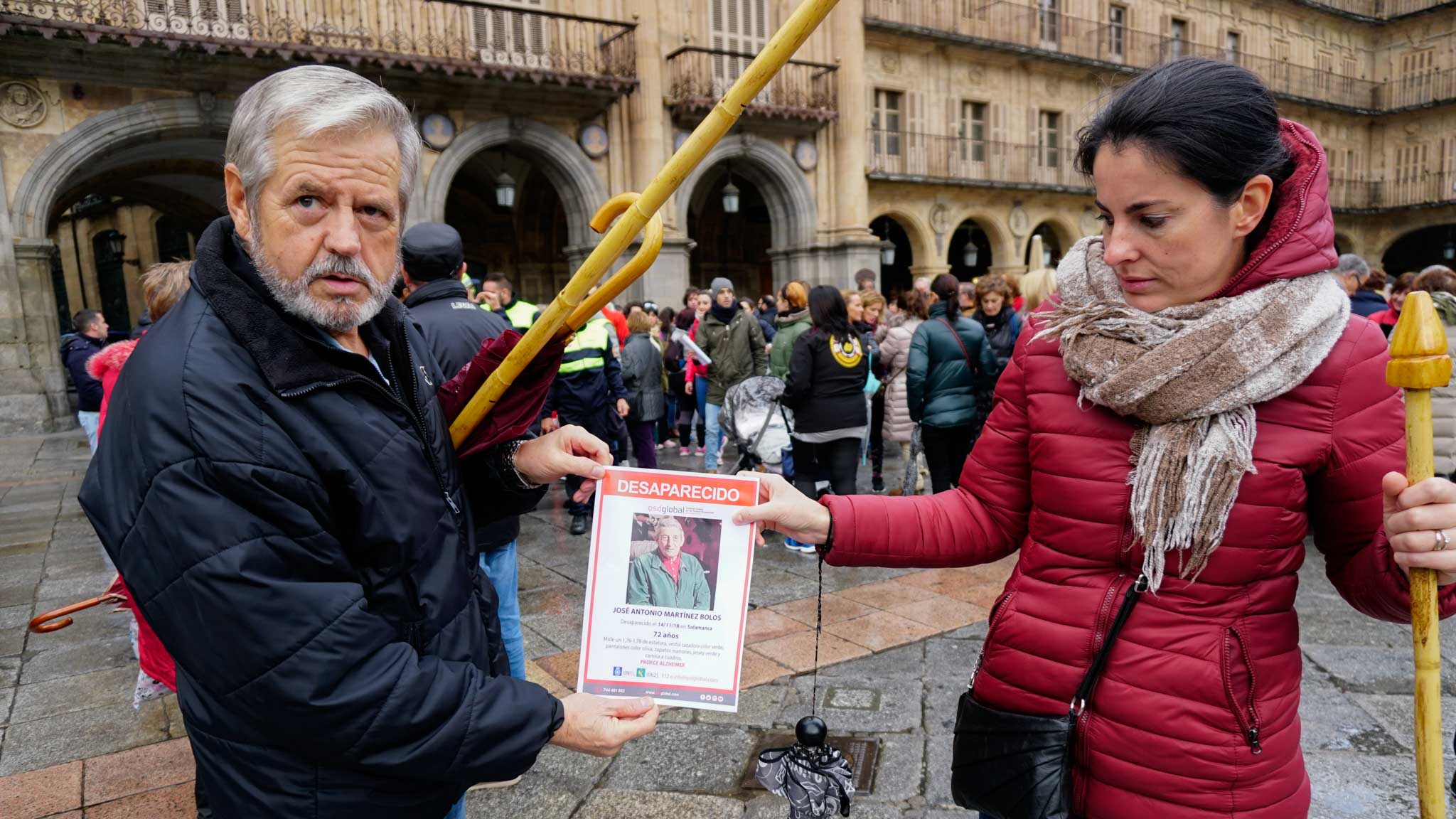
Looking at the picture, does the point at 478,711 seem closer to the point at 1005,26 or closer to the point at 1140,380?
the point at 1140,380

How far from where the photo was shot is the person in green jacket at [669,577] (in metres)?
1.51

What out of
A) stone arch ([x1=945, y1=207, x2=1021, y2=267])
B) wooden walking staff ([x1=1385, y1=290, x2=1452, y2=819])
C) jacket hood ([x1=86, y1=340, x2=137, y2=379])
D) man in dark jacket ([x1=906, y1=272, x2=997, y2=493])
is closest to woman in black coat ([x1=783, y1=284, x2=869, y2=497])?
man in dark jacket ([x1=906, y1=272, x2=997, y2=493])

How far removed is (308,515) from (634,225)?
0.60m

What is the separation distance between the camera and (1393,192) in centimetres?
3006

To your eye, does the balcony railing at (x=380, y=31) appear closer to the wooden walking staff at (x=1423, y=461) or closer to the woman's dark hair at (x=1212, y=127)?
the woman's dark hair at (x=1212, y=127)

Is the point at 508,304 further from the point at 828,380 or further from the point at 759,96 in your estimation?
the point at 759,96

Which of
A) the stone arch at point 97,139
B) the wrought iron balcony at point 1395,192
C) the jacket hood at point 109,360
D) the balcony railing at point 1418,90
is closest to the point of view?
the jacket hood at point 109,360

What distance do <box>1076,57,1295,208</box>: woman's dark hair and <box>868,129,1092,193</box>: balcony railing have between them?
1851cm

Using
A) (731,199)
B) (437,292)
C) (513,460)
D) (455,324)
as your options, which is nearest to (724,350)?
(437,292)

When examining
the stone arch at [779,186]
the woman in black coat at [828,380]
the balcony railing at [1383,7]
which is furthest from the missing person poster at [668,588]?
the balcony railing at [1383,7]

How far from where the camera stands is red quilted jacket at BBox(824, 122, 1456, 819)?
1356 mm

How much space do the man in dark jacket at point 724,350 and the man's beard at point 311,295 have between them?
599cm

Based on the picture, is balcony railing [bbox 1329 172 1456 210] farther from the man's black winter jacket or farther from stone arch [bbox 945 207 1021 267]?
the man's black winter jacket

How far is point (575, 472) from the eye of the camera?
1.59 meters
